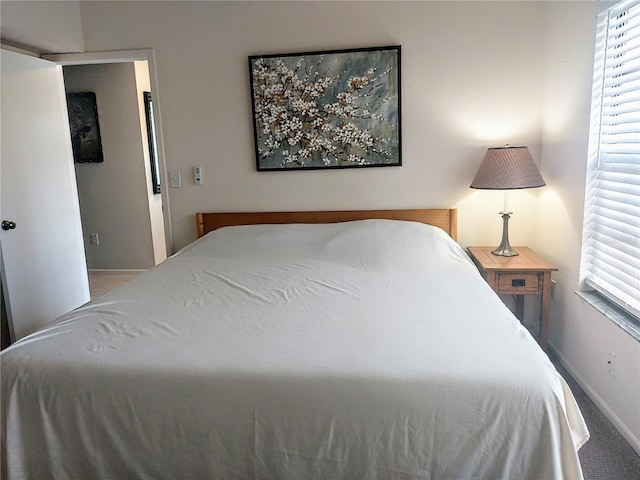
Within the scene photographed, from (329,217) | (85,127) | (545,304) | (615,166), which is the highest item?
(85,127)

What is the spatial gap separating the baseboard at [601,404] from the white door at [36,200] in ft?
10.7

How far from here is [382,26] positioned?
2.85 m

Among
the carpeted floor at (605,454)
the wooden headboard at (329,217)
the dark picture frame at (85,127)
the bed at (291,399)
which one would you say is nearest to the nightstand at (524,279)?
the wooden headboard at (329,217)

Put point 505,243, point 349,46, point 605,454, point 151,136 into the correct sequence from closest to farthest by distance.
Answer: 1. point 605,454
2. point 505,243
3. point 349,46
4. point 151,136

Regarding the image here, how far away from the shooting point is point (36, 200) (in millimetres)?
2971

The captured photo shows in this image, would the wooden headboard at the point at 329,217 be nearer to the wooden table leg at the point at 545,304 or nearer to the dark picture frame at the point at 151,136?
the wooden table leg at the point at 545,304

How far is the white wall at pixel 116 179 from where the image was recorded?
452 centimetres

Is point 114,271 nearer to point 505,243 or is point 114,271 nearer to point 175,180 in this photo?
point 175,180

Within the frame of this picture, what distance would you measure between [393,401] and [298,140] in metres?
2.08

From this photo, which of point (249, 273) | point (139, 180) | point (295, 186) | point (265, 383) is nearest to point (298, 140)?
point (295, 186)

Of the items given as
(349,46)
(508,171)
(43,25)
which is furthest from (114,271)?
(508,171)

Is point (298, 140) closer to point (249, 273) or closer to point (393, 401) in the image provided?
point (249, 273)

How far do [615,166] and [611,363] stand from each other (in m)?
0.89

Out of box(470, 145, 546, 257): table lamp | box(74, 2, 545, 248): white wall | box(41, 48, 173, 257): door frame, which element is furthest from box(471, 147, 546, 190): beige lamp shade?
box(41, 48, 173, 257): door frame
